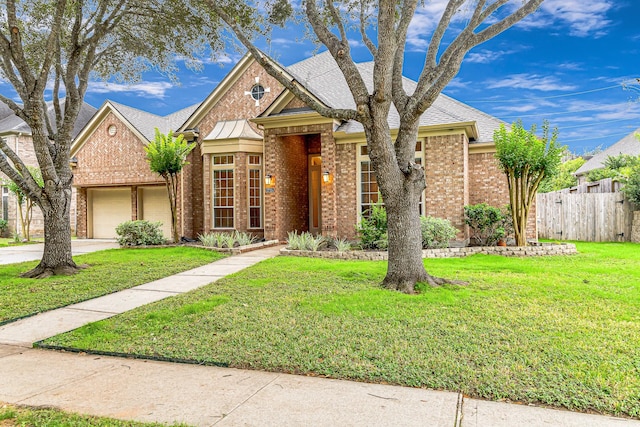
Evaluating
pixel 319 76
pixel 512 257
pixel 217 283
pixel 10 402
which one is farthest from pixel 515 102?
pixel 10 402

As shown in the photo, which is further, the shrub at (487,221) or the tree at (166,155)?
the tree at (166,155)

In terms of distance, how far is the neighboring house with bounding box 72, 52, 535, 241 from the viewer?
12.4 meters

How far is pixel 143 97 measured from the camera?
3030 centimetres

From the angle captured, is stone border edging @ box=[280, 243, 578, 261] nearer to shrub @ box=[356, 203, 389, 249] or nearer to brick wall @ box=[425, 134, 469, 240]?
shrub @ box=[356, 203, 389, 249]

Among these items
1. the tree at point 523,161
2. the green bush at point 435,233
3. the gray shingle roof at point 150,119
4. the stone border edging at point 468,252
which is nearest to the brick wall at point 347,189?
the stone border edging at point 468,252

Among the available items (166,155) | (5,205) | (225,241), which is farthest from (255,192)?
(5,205)

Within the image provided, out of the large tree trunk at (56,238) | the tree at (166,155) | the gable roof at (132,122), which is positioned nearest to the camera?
the large tree trunk at (56,238)

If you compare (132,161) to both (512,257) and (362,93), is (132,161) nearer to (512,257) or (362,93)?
(362,93)

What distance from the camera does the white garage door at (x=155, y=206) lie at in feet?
57.4

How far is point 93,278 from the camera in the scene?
820cm

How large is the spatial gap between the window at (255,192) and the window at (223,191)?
27.9 inches

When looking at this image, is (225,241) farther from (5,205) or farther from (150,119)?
(5,205)

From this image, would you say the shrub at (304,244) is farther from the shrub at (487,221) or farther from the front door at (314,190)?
the shrub at (487,221)

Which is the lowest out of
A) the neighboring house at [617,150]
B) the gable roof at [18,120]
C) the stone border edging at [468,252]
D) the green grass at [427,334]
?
the green grass at [427,334]
